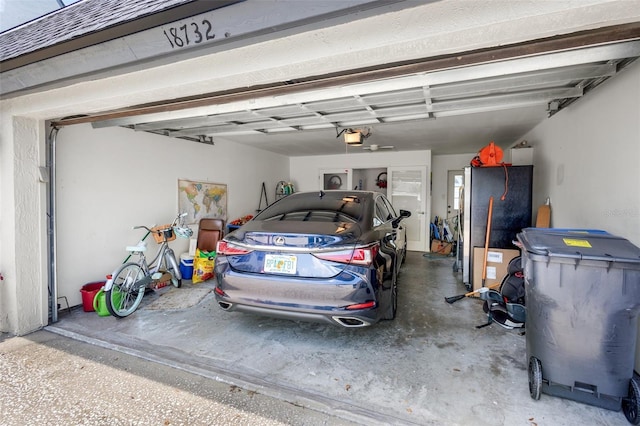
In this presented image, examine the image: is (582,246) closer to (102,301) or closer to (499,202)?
(499,202)

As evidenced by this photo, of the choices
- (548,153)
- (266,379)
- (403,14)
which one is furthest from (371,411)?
(548,153)

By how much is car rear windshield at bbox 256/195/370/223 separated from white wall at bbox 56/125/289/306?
238 cm

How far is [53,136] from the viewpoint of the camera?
3.21 meters

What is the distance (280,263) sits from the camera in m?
2.39

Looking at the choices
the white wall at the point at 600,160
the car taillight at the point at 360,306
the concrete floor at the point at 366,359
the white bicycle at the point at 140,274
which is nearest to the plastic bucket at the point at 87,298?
the concrete floor at the point at 366,359

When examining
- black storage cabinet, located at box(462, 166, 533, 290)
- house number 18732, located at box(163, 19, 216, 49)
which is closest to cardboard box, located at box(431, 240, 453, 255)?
black storage cabinet, located at box(462, 166, 533, 290)

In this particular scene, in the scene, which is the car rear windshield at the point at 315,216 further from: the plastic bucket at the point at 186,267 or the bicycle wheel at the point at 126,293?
the plastic bucket at the point at 186,267

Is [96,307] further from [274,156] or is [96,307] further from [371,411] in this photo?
[274,156]

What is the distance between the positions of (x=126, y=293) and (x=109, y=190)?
1451 mm

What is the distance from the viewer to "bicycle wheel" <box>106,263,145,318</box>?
10.7 feet

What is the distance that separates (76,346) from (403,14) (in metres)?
3.61

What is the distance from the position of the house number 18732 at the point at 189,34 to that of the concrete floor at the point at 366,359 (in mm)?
2225

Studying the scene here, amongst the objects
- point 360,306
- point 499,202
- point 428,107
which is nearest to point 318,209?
point 360,306

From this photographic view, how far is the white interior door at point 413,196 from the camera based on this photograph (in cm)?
738
